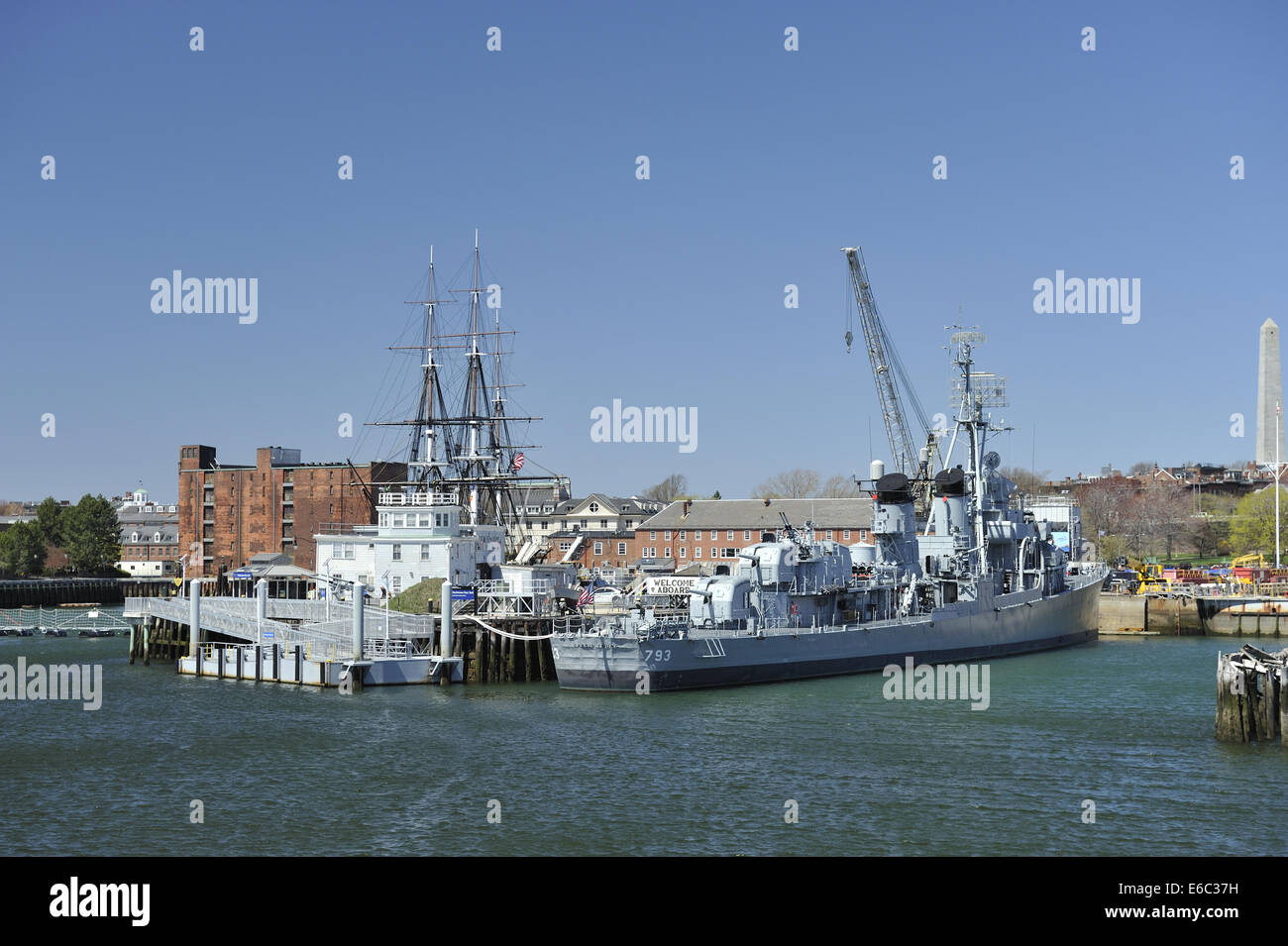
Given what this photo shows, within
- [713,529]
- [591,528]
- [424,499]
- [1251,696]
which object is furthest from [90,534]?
[1251,696]

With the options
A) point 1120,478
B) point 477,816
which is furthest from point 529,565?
point 1120,478

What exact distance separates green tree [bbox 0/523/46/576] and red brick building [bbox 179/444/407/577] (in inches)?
929

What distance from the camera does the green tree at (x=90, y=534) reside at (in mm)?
111500

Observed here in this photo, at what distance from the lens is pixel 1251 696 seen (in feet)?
98.0

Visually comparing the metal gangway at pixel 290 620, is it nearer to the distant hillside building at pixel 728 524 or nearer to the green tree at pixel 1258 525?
the distant hillside building at pixel 728 524

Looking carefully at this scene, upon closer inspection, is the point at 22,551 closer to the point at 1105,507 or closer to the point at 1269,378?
the point at 1105,507

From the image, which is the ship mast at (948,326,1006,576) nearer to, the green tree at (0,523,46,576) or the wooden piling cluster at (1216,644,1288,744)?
the wooden piling cluster at (1216,644,1288,744)

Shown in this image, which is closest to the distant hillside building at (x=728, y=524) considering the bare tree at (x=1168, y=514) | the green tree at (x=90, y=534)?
the bare tree at (x=1168, y=514)

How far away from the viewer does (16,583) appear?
97.1 m

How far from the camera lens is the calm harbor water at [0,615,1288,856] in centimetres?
2255

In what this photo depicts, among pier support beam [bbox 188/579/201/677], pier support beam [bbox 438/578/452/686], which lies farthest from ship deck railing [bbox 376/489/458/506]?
pier support beam [bbox 438/578/452/686]

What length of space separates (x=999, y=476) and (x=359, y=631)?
107 ft

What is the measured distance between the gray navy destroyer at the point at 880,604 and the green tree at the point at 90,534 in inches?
3183
